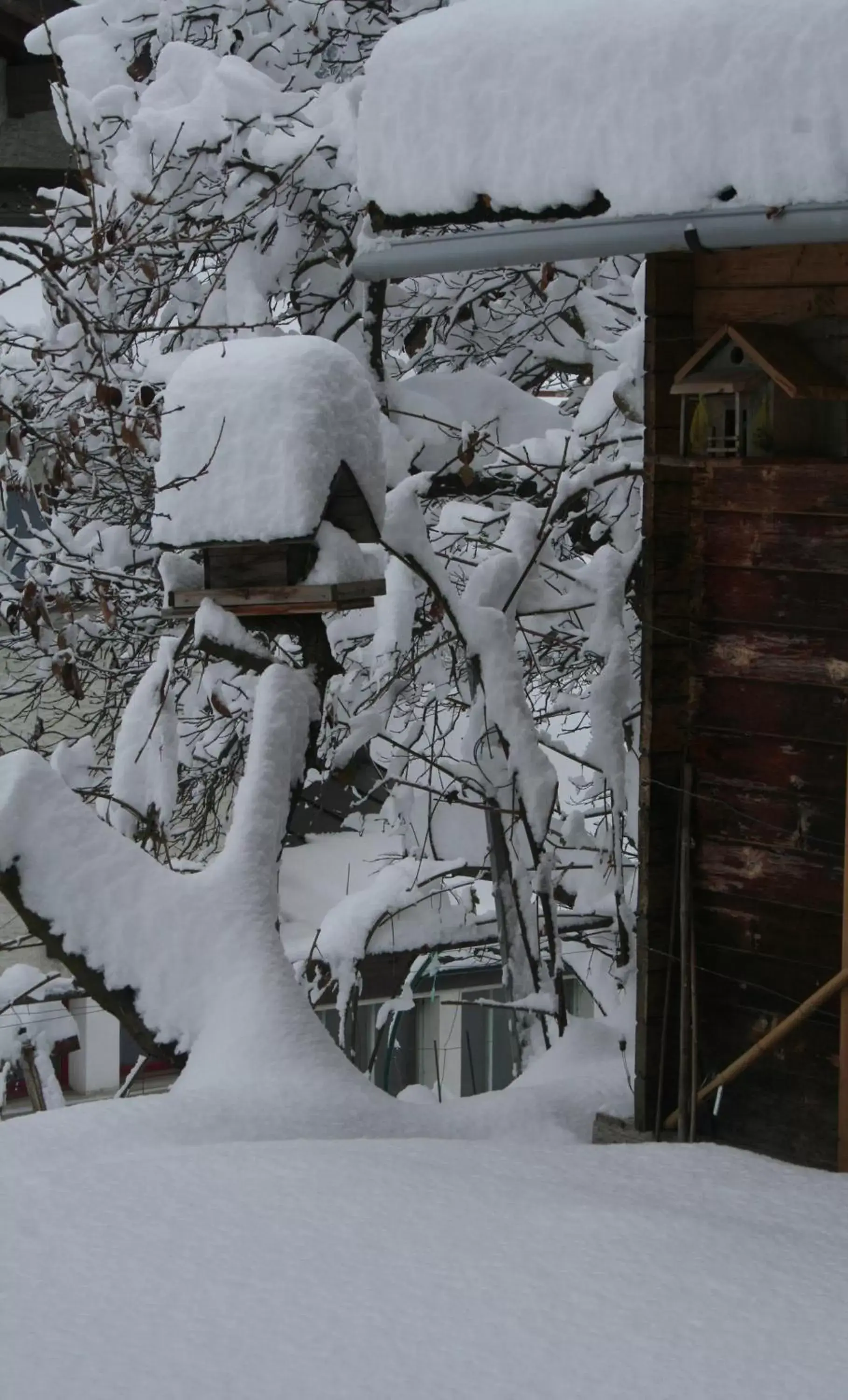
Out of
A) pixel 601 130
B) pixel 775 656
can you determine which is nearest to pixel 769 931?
pixel 775 656

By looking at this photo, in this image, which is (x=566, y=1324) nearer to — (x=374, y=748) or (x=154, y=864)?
(x=154, y=864)

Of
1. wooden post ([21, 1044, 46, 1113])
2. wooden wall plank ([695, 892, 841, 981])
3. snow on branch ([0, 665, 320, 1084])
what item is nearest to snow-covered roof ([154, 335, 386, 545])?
snow on branch ([0, 665, 320, 1084])

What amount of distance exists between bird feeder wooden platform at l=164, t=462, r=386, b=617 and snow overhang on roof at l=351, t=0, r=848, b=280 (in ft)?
2.15

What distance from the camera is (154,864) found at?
13.5 ft

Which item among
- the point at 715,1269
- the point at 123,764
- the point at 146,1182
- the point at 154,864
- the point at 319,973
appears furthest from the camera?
the point at 319,973

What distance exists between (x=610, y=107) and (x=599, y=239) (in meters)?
0.30

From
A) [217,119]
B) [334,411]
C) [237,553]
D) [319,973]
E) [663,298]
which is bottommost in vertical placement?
[319,973]

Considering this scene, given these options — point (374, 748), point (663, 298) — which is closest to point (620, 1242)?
point (663, 298)

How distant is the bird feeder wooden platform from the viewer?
423cm

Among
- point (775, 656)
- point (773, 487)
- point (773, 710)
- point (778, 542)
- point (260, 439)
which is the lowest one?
point (773, 710)

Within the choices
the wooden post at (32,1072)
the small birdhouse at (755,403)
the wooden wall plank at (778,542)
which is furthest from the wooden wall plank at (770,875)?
the wooden post at (32,1072)

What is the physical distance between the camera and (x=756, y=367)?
12.7 feet

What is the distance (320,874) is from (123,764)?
5.52 metres

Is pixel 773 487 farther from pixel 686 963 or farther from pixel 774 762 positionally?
pixel 686 963
